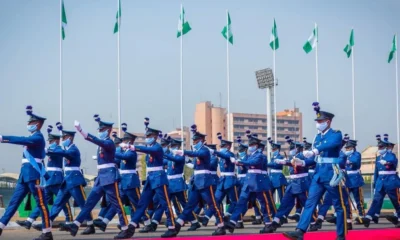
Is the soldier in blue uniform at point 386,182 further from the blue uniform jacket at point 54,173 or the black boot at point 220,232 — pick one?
the blue uniform jacket at point 54,173

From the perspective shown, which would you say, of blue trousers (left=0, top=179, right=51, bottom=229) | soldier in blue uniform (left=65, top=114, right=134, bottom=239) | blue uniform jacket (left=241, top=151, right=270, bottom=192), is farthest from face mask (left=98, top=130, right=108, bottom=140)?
blue uniform jacket (left=241, top=151, right=270, bottom=192)

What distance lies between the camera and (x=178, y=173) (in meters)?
16.2

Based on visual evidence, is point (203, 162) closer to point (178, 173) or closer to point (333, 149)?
point (178, 173)

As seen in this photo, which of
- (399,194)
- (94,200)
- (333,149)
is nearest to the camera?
(333,149)

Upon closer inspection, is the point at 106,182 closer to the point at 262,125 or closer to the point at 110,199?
the point at 110,199

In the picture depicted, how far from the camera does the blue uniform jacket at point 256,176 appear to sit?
52.3ft

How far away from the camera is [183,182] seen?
53.6 ft

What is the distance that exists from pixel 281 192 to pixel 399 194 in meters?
3.34

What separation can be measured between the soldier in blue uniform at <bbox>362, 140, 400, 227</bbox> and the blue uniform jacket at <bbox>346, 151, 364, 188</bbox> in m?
0.72

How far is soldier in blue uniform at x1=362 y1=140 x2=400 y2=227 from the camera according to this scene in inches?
702

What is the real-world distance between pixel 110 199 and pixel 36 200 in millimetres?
1495

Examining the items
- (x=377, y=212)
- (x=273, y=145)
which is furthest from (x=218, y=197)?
(x=377, y=212)

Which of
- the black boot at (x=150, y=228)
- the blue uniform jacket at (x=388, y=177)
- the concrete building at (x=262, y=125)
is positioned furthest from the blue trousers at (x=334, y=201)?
the concrete building at (x=262, y=125)

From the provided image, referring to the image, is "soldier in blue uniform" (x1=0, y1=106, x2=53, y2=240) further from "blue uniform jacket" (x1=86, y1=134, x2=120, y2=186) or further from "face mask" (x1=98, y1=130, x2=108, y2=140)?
"face mask" (x1=98, y1=130, x2=108, y2=140)
